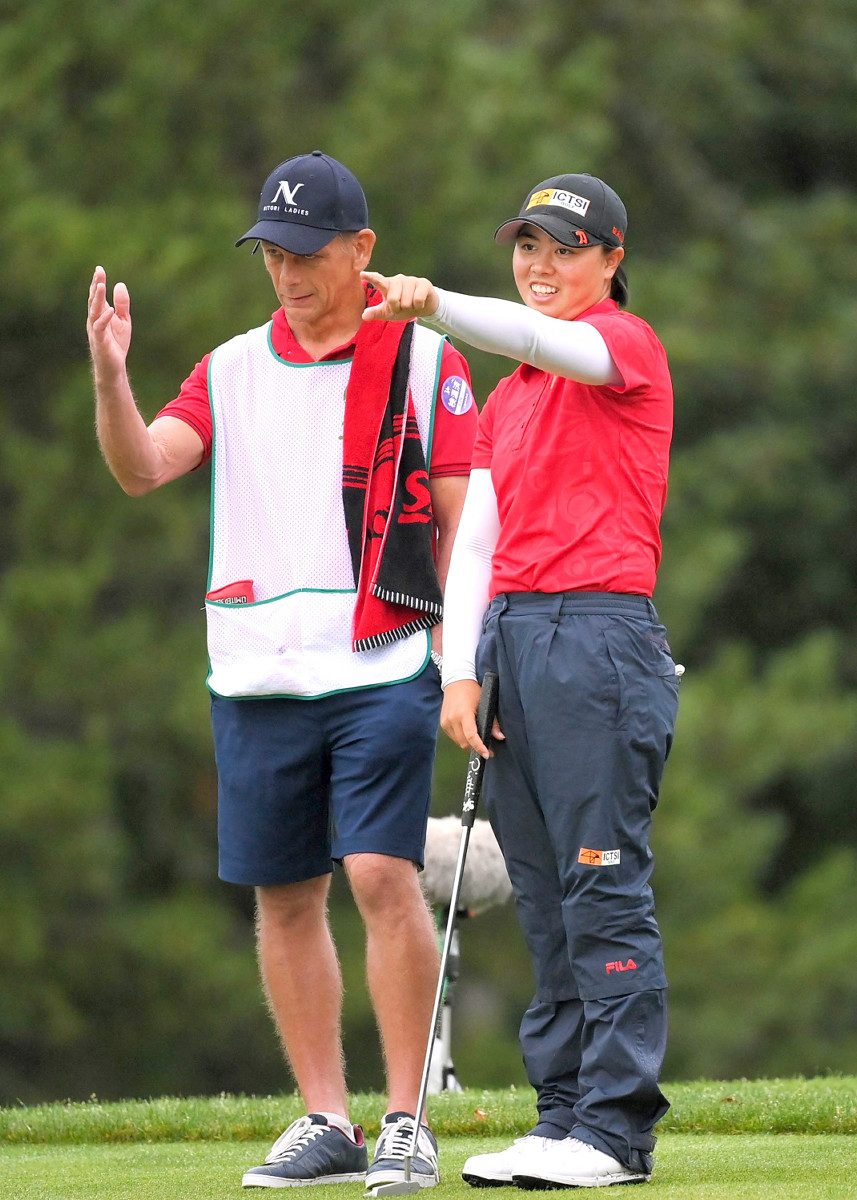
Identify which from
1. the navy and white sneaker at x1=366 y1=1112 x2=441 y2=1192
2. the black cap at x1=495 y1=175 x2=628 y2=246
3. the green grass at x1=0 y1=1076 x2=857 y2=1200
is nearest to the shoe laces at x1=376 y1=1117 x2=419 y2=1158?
the navy and white sneaker at x1=366 y1=1112 x2=441 y2=1192

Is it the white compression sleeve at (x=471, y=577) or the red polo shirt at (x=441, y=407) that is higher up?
the red polo shirt at (x=441, y=407)

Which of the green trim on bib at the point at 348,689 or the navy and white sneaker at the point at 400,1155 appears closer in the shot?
the navy and white sneaker at the point at 400,1155

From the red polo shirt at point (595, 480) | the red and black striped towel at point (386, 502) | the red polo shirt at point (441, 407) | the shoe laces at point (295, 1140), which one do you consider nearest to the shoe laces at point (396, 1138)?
the shoe laces at point (295, 1140)

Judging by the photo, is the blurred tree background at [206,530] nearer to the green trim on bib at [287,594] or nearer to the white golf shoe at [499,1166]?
the green trim on bib at [287,594]

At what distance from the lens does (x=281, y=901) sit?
4.52 meters

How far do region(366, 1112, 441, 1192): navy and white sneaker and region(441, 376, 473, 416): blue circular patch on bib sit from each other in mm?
1536

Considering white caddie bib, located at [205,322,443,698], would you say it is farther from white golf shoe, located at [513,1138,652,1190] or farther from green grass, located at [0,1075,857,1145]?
green grass, located at [0,1075,857,1145]

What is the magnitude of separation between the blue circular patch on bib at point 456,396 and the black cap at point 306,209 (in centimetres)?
41

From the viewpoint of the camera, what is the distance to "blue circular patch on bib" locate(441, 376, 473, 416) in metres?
4.52

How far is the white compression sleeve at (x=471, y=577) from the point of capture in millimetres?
4168

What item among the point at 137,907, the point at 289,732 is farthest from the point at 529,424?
the point at 137,907

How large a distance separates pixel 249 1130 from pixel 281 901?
115cm

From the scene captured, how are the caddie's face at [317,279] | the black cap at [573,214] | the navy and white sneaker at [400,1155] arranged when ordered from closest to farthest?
the navy and white sneaker at [400,1155]
the black cap at [573,214]
the caddie's face at [317,279]

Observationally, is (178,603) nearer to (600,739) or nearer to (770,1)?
(770,1)
